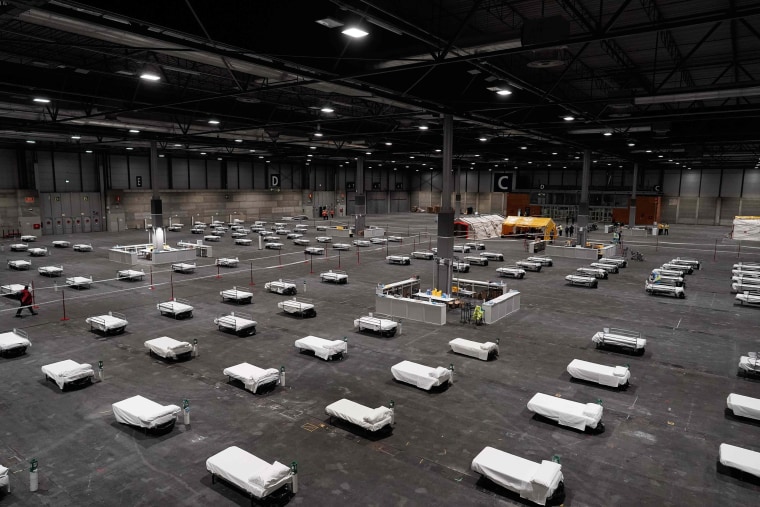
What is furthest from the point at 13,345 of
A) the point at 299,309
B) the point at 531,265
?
the point at 531,265

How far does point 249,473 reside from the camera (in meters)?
9.81

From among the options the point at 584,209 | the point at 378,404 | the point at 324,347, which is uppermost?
the point at 584,209

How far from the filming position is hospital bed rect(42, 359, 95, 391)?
14805 millimetres

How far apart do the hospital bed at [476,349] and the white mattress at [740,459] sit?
8051mm

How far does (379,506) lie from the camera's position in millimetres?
9672

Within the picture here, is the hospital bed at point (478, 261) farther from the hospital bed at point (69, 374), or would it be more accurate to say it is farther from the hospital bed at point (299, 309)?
the hospital bed at point (69, 374)

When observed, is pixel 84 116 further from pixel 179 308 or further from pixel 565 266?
pixel 565 266

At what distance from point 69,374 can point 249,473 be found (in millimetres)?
8733

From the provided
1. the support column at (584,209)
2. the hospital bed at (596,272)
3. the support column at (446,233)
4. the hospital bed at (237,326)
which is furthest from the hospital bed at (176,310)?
the support column at (584,209)

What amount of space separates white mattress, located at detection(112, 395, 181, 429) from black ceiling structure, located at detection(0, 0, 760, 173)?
9.93m

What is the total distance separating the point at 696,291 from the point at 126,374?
33.3 metres

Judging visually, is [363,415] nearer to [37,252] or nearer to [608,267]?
[608,267]

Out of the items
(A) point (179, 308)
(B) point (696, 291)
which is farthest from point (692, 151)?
(A) point (179, 308)

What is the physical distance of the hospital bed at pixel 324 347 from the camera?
58.5 ft
